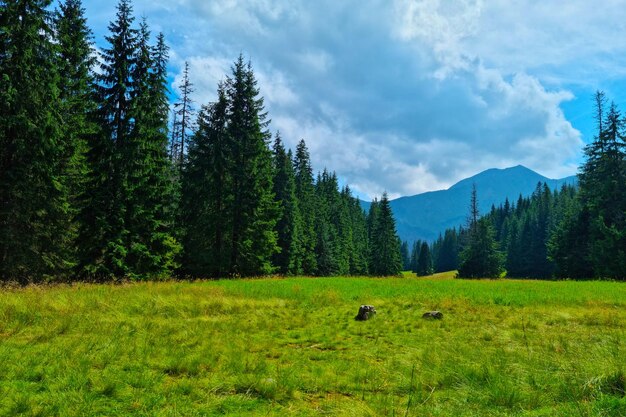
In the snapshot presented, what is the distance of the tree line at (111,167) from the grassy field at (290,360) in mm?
8301

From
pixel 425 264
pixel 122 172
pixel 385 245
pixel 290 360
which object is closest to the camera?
pixel 290 360

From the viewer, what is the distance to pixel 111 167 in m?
21.2

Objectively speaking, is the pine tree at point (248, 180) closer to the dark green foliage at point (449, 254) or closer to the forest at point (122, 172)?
the forest at point (122, 172)

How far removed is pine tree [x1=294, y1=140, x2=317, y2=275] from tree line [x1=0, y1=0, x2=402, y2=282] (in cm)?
1946

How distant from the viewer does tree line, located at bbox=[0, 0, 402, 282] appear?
17.5 meters

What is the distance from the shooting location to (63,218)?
66.5 ft

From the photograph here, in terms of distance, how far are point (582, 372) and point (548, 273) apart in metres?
78.1

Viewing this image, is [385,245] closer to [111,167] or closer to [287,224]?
[287,224]

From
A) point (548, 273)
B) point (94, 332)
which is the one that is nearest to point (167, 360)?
point (94, 332)

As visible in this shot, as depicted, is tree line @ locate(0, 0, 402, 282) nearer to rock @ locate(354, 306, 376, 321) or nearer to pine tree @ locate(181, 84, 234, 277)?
pine tree @ locate(181, 84, 234, 277)

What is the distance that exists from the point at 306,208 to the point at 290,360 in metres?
50.9

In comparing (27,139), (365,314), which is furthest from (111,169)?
(365,314)

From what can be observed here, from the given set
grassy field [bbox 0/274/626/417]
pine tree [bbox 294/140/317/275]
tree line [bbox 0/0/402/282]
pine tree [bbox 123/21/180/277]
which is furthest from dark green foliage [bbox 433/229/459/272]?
grassy field [bbox 0/274/626/417]

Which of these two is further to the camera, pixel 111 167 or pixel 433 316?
pixel 111 167
